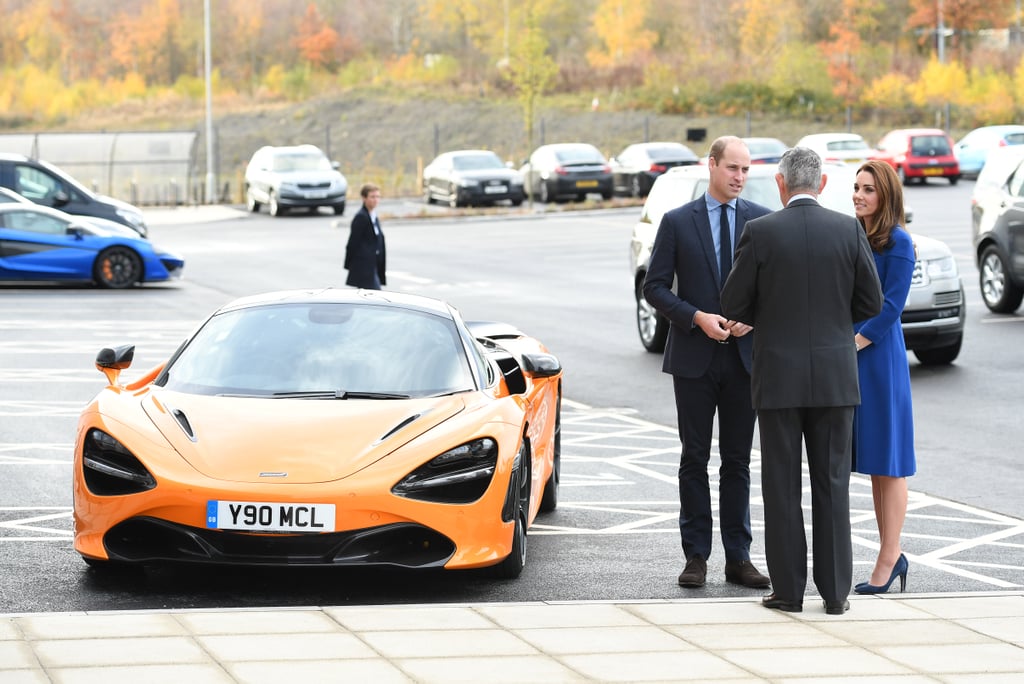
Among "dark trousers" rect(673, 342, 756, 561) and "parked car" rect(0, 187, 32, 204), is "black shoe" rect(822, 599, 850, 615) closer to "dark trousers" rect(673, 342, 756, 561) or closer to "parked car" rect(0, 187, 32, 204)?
"dark trousers" rect(673, 342, 756, 561)

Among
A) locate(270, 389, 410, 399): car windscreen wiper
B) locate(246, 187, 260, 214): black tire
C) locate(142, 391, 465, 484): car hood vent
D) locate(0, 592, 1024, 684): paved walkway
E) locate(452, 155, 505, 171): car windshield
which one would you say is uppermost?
locate(270, 389, 410, 399): car windscreen wiper

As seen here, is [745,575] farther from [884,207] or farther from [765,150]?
[765,150]

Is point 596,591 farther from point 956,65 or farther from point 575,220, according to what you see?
point 956,65

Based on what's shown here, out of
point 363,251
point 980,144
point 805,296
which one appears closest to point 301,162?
point 980,144

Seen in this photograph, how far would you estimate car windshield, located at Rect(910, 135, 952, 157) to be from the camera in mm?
47125

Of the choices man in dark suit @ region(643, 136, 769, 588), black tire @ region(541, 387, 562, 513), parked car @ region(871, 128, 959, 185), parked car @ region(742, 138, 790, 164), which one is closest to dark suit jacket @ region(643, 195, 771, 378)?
man in dark suit @ region(643, 136, 769, 588)

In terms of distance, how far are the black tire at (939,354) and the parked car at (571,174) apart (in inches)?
1104

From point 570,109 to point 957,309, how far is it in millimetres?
56480

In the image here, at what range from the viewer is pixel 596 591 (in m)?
7.26

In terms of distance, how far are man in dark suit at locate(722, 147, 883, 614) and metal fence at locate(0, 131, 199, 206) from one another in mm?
44240

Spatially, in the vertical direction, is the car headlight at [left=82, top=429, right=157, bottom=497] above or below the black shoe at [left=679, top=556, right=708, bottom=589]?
above

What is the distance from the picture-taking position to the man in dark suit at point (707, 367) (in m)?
7.34

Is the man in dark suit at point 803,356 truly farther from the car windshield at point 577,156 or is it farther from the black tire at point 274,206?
the car windshield at point 577,156

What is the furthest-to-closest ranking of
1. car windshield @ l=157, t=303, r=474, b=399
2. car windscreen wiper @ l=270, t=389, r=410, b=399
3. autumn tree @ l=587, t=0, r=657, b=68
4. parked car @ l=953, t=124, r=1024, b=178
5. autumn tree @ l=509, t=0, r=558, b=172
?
autumn tree @ l=587, t=0, r=657, b=68 < parked car @ l=953, t=124, r=1024, b=178 < autumn tree @ l=509, t=0, r=558, b=172 < car windshield @ l=157, t=303, r=474, b=399 < car windscreen wiper @ l=270, t=389, r=410, b=399
